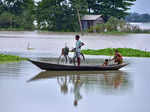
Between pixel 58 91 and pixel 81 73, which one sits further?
pixel 81 73

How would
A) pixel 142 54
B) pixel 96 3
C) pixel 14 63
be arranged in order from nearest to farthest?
pixel 14 63 → pixel 142 54 → pixel 96 3

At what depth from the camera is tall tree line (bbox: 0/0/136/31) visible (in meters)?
82.9

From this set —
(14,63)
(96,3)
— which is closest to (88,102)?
(14,63)

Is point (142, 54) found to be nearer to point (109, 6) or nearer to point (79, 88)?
point (79, 88)

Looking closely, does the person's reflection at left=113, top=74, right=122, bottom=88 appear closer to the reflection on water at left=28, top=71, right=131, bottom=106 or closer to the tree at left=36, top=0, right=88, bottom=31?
the reflection on water at left=28, top=71, right=131, bottom=106

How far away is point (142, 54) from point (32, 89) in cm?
1895

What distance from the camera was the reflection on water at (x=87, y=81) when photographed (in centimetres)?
1652

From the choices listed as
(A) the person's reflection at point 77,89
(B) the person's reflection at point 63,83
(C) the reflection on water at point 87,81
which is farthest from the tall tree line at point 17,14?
(A) the person's reflection at point 77,89

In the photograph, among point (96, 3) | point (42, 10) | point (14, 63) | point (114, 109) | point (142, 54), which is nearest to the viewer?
point (114, 109)

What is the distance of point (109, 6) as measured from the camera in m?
92.2

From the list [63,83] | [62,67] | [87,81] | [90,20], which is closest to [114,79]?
[87,81]

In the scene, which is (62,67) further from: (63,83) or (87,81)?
(63,83)

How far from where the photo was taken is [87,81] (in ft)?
61.9

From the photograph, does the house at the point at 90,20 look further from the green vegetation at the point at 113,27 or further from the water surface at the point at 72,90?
the water surface at the point at 72,90
